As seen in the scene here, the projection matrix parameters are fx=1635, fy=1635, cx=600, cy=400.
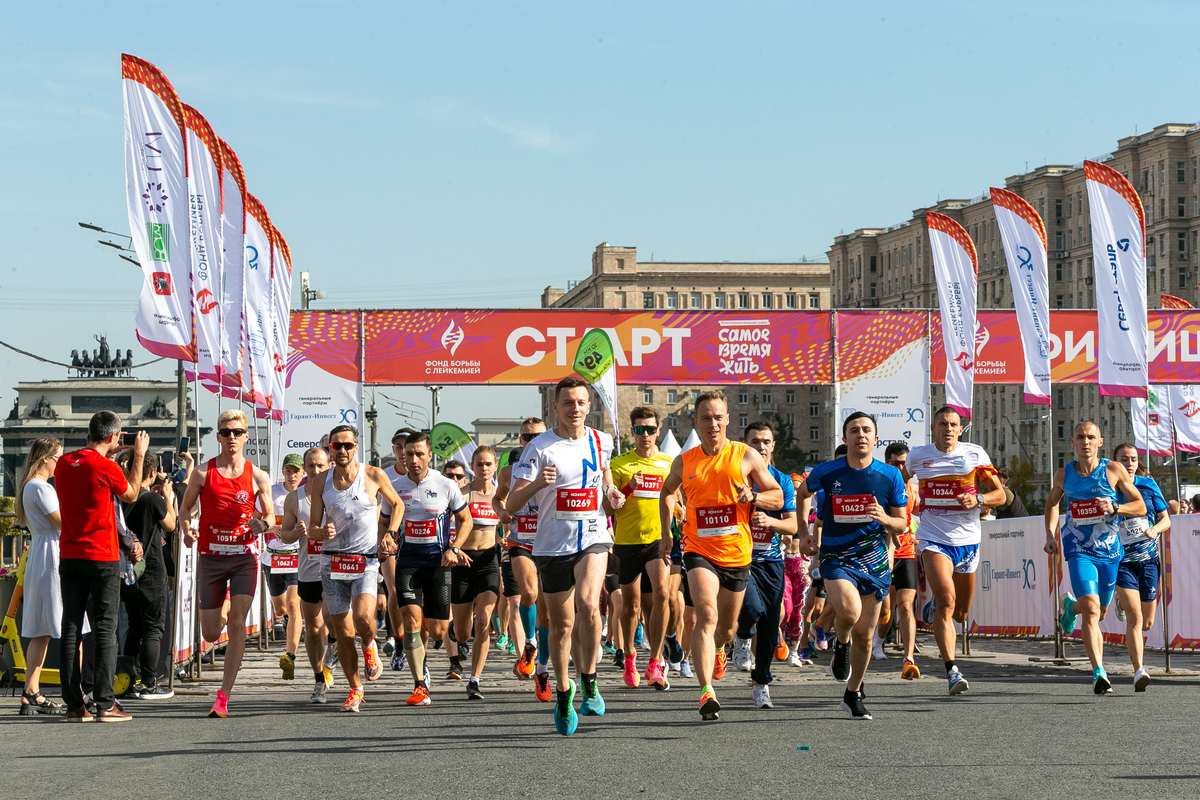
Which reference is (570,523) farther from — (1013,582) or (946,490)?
(1013,582)

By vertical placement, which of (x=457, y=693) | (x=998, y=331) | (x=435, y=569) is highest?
(x=998, y=331)

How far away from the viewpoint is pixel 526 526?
1288 cm

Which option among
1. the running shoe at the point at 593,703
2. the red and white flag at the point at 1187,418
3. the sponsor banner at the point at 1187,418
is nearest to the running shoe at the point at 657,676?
the running shoe at the point at 593,703

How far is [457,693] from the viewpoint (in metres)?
12.3

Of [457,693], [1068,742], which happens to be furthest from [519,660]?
[1068,742]

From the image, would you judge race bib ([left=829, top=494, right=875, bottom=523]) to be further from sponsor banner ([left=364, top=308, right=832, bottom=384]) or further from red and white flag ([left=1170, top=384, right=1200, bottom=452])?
red and white flag ([left=1170, top=384, right=1200, bottom=452])

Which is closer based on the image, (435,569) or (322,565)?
(322,565)

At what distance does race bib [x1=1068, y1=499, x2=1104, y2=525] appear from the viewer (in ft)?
38.8

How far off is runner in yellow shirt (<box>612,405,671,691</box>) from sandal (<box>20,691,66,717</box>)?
4138 millimetres

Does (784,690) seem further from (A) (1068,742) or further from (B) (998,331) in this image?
(B) (998,331)

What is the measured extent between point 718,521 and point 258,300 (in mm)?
14343

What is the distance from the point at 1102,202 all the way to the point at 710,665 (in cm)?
1108

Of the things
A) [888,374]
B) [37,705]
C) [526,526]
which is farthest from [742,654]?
[888,374]

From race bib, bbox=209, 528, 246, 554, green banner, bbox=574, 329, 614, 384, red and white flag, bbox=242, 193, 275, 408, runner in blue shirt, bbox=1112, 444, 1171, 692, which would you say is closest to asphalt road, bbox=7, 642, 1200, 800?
runner in blue shirt, bbox=1112, 444, 1171, 692
